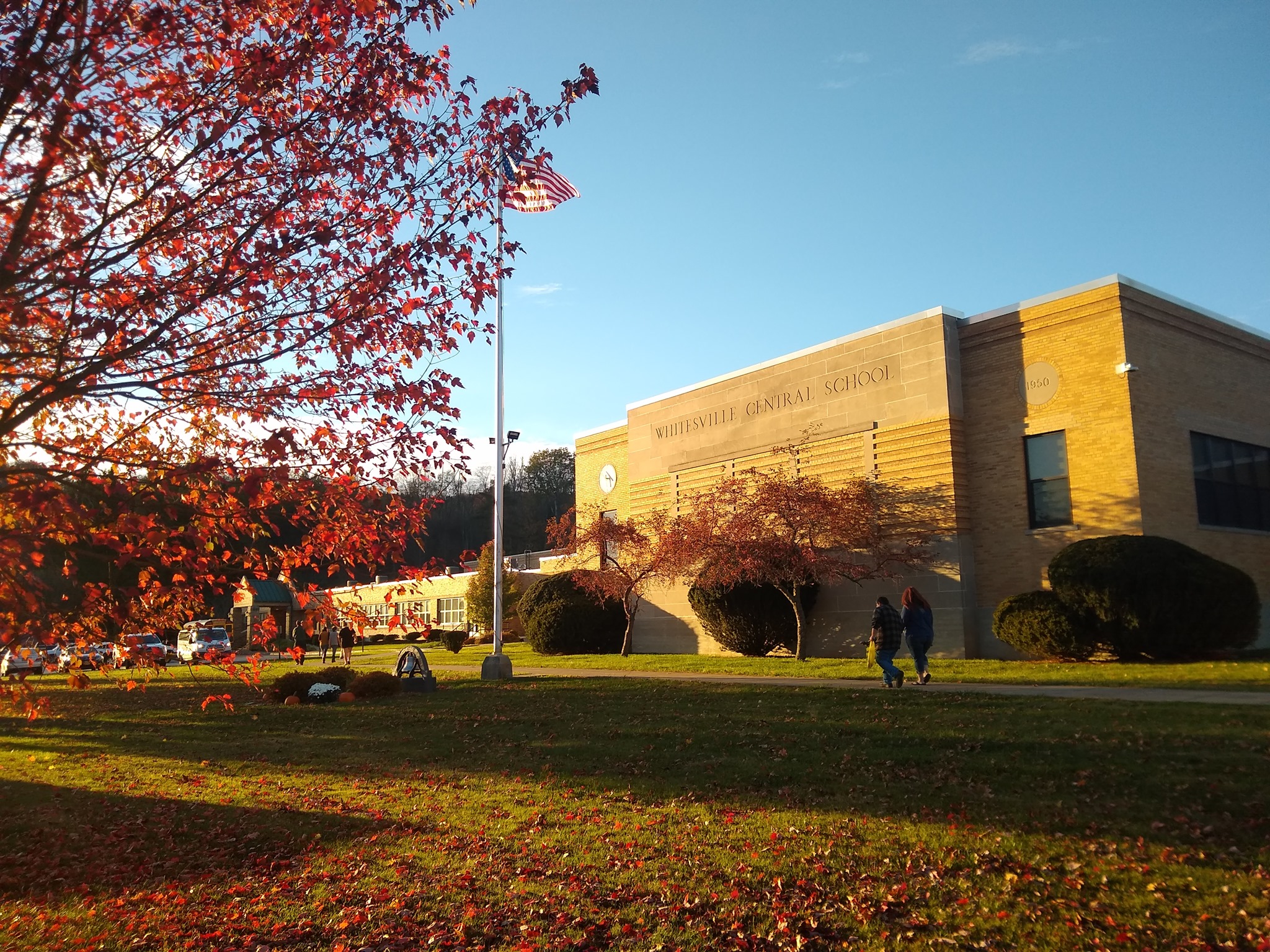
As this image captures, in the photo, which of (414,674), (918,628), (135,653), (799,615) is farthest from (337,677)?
(135,653)

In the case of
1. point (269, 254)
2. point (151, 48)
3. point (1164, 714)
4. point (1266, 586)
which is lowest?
point (1164, 714)

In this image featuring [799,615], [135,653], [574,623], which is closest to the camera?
[135,653]

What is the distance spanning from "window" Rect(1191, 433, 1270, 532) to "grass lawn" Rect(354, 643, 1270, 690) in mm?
4963

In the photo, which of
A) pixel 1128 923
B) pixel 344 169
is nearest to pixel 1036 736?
pixel 1128 923

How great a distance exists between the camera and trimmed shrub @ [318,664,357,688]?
2094 centimetres

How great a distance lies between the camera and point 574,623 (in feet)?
98.7

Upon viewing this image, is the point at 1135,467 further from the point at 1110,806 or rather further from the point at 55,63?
the point at 55,63

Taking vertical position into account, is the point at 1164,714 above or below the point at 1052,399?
below

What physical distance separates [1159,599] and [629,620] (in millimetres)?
15212

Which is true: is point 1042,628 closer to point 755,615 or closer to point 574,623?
point 755,615

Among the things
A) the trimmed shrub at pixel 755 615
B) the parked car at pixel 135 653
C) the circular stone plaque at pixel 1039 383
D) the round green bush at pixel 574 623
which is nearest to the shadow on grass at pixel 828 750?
the parked car at pixel 135 653

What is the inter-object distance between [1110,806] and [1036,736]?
2.53 metres

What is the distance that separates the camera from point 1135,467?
64.5ft

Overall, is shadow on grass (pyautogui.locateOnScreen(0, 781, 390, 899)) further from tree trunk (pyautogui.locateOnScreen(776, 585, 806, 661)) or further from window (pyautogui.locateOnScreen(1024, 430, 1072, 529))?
window (pyautogui.locateOnScreen(1024, 430, 1072, 529))
